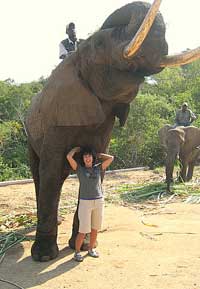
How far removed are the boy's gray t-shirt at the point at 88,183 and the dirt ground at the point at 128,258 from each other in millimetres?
716

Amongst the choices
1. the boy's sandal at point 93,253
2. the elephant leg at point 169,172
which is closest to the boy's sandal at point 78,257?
the boy's sandal at point 93,253

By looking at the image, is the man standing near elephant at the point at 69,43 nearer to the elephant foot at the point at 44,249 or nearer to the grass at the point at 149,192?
the elephant foot at the point at 44,249

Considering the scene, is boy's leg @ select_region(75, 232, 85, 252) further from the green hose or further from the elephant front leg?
the elephant front leg

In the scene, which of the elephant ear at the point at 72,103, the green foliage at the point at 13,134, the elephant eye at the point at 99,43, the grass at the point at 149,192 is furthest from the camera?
the green foliage at the point at 13,134

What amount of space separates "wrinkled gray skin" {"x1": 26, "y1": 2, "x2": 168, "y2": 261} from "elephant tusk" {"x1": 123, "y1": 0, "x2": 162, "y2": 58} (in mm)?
442

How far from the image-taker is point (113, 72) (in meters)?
4.82

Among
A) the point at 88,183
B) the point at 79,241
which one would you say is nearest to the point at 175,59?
the point at 88,183

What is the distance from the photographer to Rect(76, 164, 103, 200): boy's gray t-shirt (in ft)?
17.3

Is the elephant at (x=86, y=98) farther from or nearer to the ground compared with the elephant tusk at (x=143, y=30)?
nearer to the ground

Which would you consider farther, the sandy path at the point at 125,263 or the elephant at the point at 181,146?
the elephant at the point at 181,146

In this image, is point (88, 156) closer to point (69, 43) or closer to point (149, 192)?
point (69, 43)

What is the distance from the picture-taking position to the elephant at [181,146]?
1037 centimetres

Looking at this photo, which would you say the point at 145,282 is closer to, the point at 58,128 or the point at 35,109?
the point at 58,128

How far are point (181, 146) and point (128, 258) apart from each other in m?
6.10
